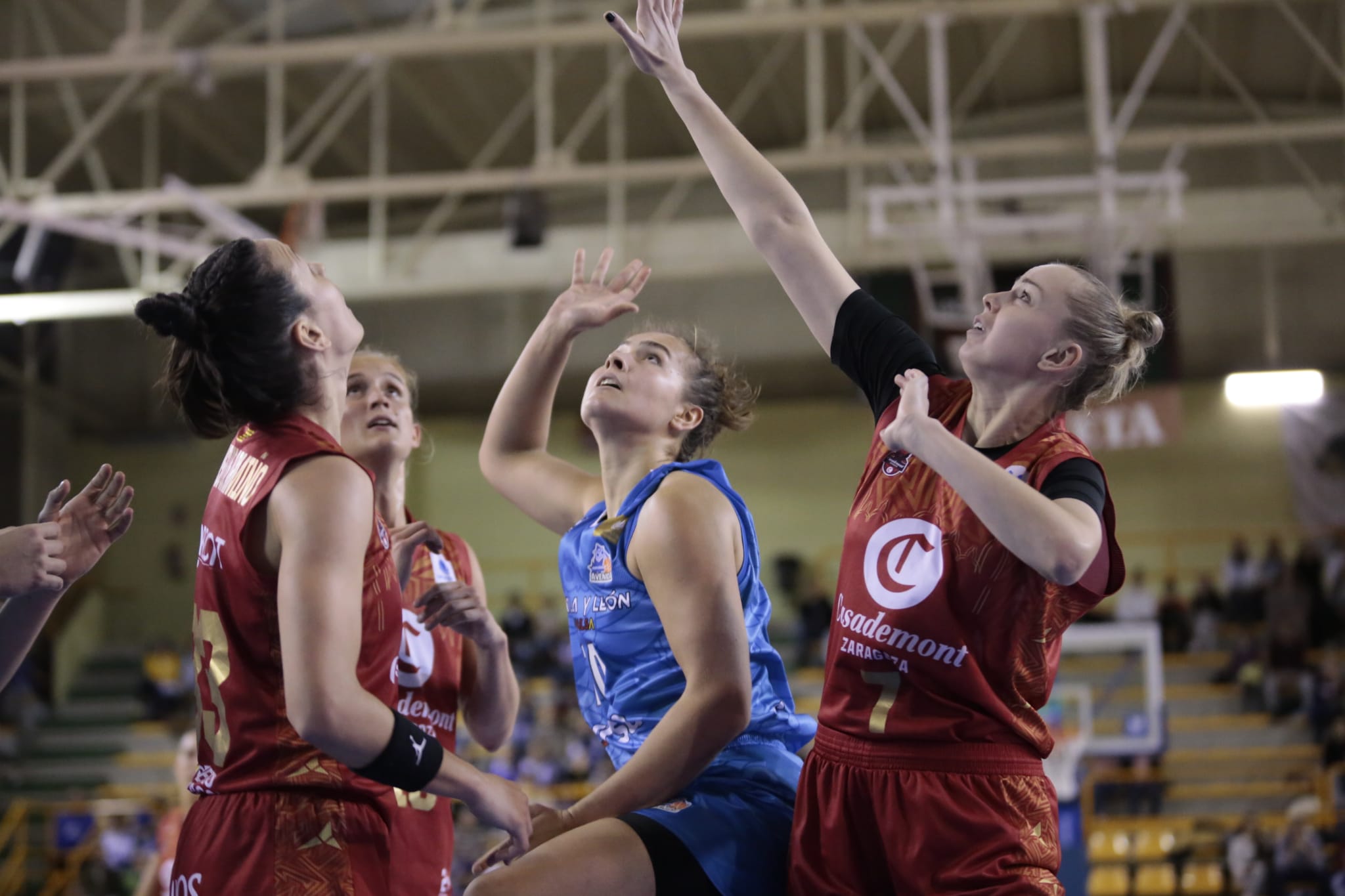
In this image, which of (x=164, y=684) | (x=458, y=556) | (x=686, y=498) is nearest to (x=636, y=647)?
(x=686, y=498)

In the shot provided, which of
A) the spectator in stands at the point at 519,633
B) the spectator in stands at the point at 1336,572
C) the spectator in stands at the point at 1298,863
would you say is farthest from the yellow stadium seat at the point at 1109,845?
the spectator in stands at the point at 519,633

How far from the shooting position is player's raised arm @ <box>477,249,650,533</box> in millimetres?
3912

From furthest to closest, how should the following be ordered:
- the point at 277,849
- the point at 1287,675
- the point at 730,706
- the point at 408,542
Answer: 1. the point at 1287,675
2. the point at 408,542
3. the point at 730,706
4. the point at 277,849

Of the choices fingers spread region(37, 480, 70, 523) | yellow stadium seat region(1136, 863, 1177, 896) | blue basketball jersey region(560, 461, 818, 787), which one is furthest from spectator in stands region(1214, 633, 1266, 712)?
fingers spread region(37, 480, 70, 523)

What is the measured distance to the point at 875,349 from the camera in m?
3.20

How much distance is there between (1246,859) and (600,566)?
36.3 feet

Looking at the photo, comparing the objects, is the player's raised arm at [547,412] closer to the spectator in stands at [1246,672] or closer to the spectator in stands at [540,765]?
the spectator in stands at [540,765]

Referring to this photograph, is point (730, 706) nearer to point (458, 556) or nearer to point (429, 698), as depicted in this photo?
point (429, 698)

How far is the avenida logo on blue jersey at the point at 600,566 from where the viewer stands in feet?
11.0

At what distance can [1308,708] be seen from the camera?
1579 cm

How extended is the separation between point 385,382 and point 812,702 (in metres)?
13.9

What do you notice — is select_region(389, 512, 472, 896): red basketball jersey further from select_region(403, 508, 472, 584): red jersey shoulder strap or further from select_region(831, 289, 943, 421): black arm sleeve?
select_region(831, 289, 943, 421): black arm sleeve

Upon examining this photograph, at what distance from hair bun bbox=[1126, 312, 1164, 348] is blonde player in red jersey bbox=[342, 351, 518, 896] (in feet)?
5.79

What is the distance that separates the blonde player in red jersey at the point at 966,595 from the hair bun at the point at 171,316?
1.20 meters
